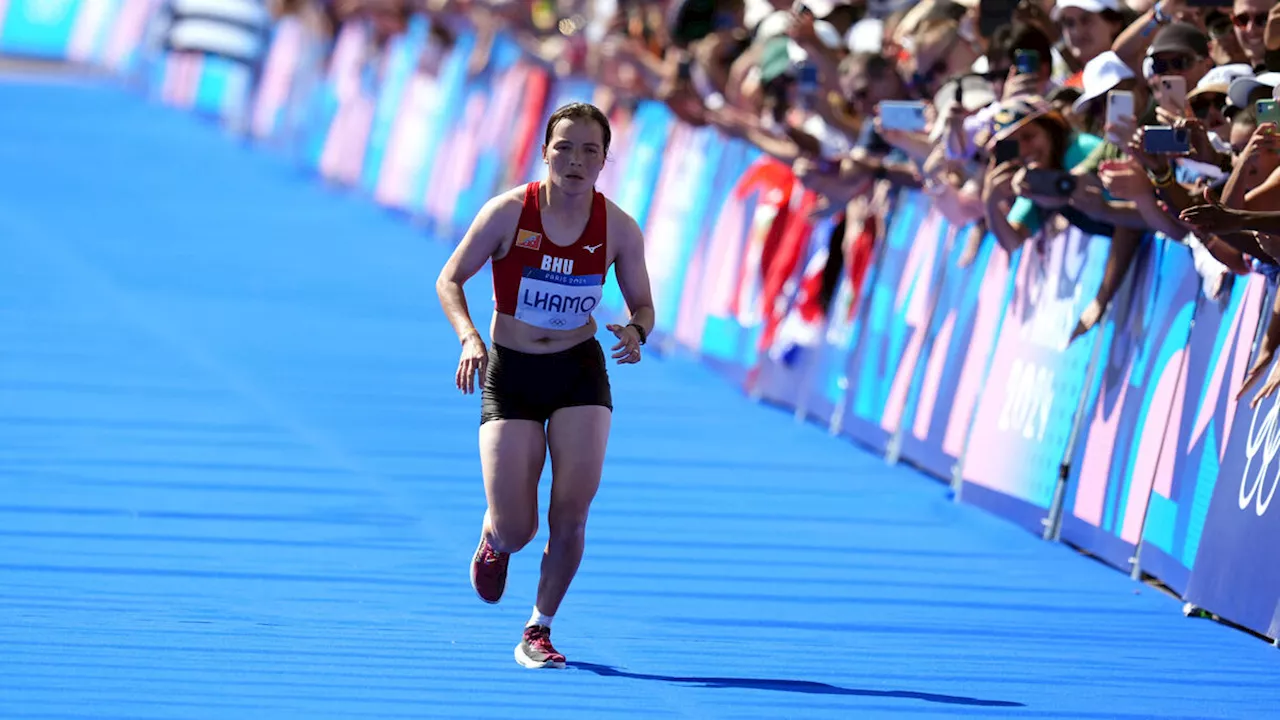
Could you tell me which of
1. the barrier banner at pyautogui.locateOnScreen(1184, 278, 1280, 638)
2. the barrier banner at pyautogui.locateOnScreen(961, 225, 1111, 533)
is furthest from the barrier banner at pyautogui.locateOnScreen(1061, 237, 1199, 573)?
the barrier banner at pyautogui.locateOnScreen(1184, 278, 1280, 638)

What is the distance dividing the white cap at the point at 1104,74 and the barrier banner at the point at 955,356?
1.53m

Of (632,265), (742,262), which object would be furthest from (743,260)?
(632,265)

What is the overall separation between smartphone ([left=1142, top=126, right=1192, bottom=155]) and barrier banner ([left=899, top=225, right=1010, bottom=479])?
2.72 metres

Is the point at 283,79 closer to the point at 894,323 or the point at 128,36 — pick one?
the point at 128,36

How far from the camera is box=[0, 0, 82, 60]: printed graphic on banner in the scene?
39.2 meters

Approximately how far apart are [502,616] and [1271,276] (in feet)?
Result: 10.4

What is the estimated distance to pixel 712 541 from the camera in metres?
9.96

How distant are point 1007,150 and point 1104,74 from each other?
57 cm

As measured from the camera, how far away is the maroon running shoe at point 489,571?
761cm

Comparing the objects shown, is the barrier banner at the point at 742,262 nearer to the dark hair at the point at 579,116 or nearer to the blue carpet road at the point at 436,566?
the blue carpet road at the point at 436,566

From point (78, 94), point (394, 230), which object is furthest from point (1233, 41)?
point (78, 94)

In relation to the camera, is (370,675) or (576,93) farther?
(576,93)

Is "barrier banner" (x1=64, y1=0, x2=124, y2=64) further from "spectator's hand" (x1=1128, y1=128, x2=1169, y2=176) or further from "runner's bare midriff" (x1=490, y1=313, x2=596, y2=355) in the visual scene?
"runner's bare midriff" (x1=490, y1=313, x2=596, y2=355)

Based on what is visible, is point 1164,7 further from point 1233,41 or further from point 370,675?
point 370,675
